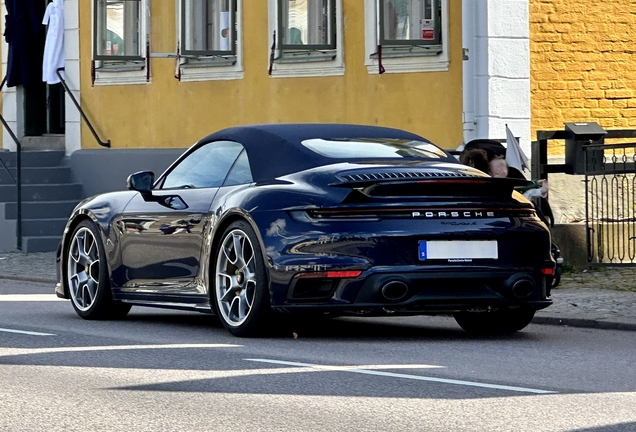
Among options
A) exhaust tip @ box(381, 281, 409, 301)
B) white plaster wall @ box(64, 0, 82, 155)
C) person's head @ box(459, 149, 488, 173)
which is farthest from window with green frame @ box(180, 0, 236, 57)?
exhaust tip @ box(381, 281, 409, 301)

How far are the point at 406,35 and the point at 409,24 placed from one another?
0.14m

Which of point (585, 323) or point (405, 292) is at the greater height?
point (405, 292)

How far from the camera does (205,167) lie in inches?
440

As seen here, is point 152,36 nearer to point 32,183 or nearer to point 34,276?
point 32,183

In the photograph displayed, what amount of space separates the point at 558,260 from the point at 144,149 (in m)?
11.5

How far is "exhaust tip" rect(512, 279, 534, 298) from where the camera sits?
1009 cm

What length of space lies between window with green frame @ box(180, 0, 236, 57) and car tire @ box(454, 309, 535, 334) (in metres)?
11.7

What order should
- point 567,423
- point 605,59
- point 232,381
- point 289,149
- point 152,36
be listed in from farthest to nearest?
point 152,36
point 605,59
point 289,149
point 232,381
point 567,423

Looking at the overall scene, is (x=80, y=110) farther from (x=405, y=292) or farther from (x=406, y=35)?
(x=405, y=292)

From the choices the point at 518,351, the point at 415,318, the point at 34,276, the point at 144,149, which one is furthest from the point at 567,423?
the point at 144,149

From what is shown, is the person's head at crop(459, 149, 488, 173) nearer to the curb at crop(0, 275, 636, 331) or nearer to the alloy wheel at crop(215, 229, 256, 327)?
the curb at crop(0, 275, 636, 331)

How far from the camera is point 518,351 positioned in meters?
9.70

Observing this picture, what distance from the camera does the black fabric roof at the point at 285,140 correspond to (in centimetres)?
1046

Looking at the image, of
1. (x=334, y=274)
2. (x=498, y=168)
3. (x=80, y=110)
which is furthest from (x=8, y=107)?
(x=334, y=274)
